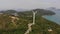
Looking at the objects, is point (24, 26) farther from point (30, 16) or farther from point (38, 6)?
point (38, 6)

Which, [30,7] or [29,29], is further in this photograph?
[30,7]

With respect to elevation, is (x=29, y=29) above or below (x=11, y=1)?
below

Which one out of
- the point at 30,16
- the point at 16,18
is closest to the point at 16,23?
the point at 16,18

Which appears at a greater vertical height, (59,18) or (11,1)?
(11,1)

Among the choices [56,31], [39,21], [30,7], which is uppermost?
[30,7]

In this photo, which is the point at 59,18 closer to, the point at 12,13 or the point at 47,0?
the point at 47,0

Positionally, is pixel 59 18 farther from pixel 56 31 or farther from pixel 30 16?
pixel 30 16

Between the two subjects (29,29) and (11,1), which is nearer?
(29,29)

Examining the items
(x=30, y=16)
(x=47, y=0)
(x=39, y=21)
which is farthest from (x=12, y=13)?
(x=47, y=0)
